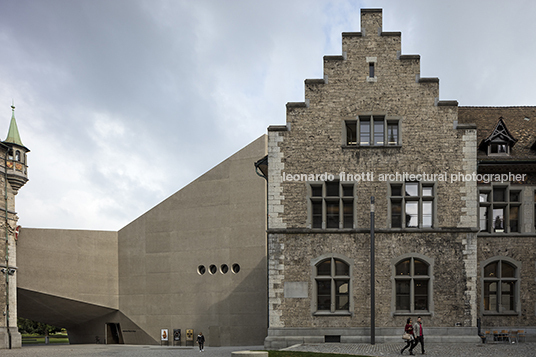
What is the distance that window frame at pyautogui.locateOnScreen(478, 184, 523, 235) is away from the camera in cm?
2427

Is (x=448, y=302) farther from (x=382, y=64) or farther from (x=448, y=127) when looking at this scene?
(x=382, y=64)

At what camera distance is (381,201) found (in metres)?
22.5

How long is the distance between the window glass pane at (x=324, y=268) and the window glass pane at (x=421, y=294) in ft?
12.9

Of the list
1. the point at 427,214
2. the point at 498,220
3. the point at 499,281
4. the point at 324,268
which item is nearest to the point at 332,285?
the point at 324,268

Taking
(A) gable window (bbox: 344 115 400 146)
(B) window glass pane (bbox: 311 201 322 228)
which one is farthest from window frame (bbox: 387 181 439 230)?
(B) window glass pane (bbox: 311 201 322 228)

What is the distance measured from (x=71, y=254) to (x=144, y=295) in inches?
266

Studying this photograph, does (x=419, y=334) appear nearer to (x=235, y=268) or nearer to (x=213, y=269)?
(x=235, y=268)

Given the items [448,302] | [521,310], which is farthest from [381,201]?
[521,310]

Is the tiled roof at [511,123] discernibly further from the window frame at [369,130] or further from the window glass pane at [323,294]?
the window glass pane at [323,294]

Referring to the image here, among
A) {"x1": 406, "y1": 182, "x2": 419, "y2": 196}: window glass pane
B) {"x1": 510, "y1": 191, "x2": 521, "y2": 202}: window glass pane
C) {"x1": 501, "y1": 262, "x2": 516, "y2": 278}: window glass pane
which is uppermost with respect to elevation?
→ {"x1": 406, "y1": 182, "x2": 419, "y2": 196}: window glass pane

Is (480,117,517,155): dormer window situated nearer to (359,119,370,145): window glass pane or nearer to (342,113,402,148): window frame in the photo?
(342,113,402,148): window frame

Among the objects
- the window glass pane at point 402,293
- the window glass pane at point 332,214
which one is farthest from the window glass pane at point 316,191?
the window glass pane at point 402,293

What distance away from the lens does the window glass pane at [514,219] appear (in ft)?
80.3

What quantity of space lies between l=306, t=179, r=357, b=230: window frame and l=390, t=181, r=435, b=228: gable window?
178 cm
